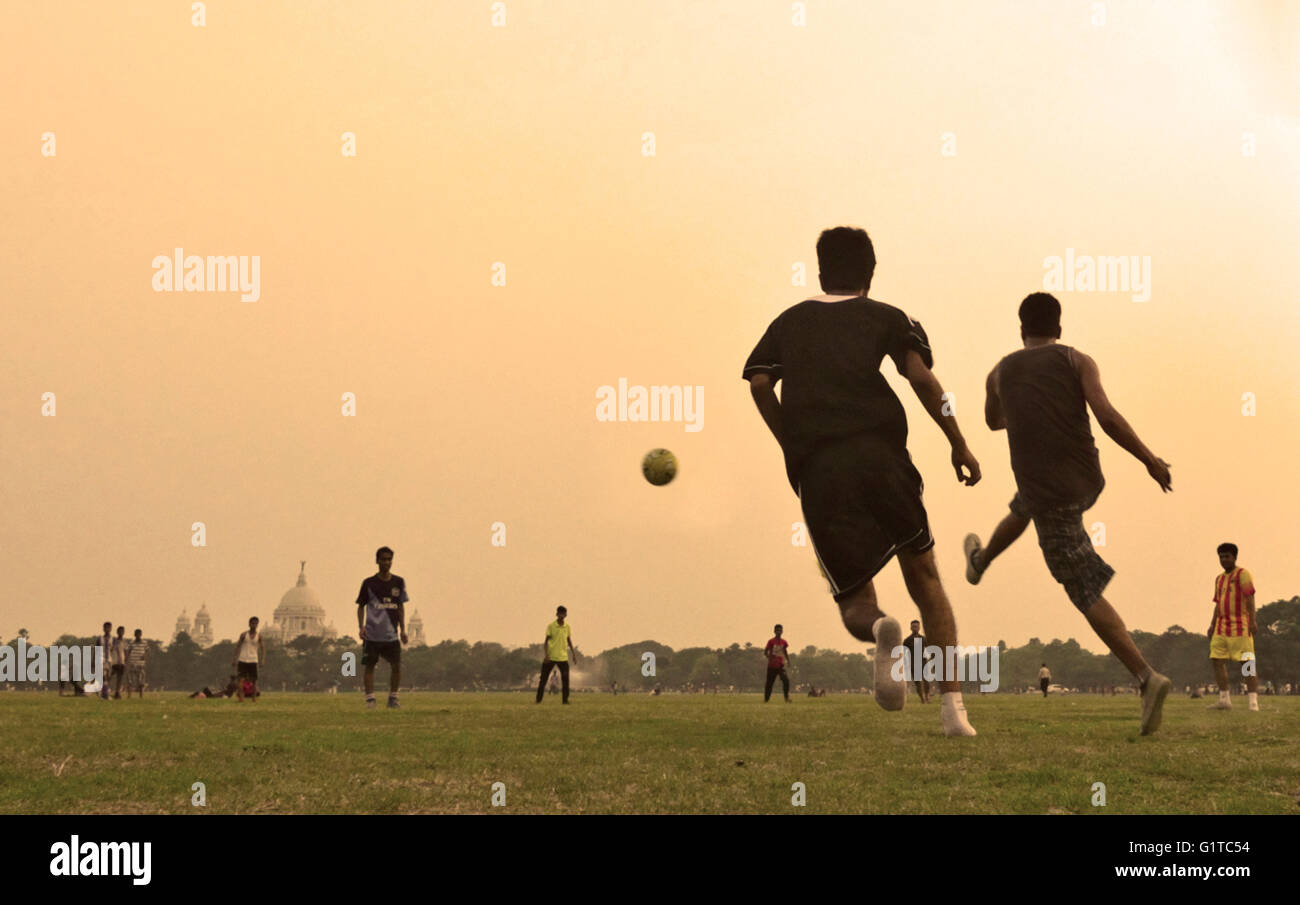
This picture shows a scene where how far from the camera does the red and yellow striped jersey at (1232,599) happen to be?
632 inches

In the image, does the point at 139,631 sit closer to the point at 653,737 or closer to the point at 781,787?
the point at 653,737

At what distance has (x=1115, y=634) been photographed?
781 cm

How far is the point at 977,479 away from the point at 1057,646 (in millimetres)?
143080

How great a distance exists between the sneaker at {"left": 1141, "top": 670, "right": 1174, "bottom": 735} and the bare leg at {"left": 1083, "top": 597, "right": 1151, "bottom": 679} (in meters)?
0.10

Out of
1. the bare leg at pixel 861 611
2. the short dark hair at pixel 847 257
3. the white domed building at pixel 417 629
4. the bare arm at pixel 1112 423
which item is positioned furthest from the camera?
the white domed building at pixel 417 629

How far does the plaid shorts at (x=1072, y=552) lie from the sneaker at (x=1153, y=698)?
0.67 m

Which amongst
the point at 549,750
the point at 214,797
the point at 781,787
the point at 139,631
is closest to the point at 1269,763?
the point at 781,787

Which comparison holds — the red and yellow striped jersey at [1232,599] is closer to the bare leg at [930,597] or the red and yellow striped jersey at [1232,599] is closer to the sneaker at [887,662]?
the bare leg at [930,597]

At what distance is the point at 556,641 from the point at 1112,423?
15731 mm

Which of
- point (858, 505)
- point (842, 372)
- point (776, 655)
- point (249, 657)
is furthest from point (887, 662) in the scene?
point (249, 657)

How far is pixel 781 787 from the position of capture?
687 cm

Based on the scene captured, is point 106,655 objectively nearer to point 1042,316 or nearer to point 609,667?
point 1042,316

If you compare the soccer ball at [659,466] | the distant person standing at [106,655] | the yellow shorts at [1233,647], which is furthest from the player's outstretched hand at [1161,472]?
the distant person standing at [106,655]

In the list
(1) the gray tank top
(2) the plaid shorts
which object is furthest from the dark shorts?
(2) the plaid shorts
